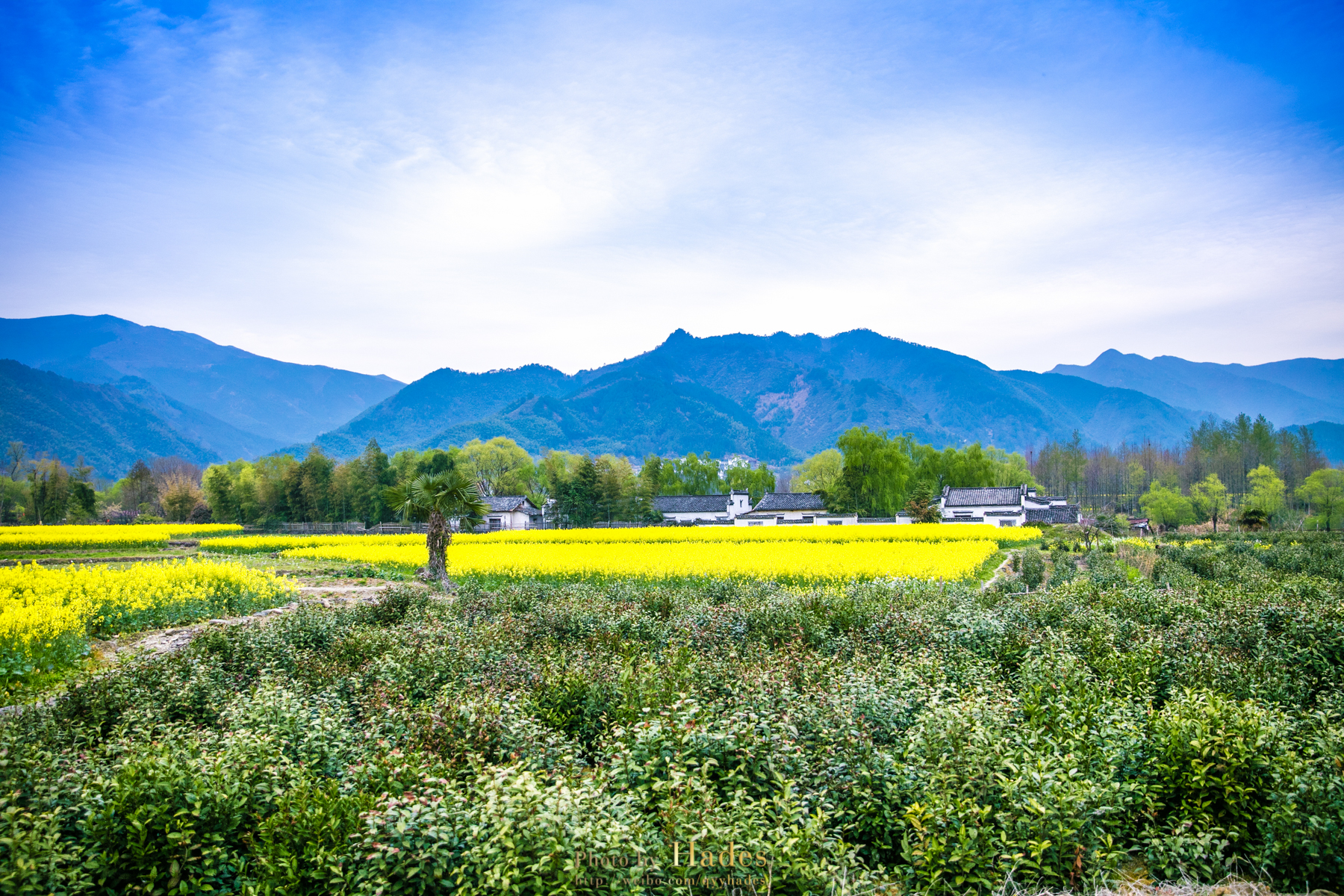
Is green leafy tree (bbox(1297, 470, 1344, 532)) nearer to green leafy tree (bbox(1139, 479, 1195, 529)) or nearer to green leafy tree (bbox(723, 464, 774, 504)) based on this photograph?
green leafy tree (bbox(1139, 479, 1195, 529))

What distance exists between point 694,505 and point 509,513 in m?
25.0

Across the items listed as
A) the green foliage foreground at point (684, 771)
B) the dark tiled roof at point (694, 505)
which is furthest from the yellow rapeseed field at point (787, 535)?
the green foliage foreground at point (684, 771)

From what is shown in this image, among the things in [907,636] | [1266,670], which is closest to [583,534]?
[907,636]

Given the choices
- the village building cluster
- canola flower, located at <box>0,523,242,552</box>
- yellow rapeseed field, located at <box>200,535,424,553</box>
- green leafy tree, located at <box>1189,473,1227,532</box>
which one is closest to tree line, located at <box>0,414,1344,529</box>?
green leafy tree, located at <box>1189,473,1227,532</box>

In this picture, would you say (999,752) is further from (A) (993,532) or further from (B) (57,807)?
(A) (993,532)

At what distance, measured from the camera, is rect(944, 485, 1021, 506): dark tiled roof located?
69.3 m

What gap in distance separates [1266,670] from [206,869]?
1145cm

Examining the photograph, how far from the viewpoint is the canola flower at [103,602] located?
11281 mm

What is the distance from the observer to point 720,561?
2283 cm

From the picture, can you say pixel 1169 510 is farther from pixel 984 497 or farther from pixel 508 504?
pixel 508 504

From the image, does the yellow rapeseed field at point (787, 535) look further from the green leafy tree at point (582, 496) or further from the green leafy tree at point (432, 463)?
the green leafy tree at point (432, 463)

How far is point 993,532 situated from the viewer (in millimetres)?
50156

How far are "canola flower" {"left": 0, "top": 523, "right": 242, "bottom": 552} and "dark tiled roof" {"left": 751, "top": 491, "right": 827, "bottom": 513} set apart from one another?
58740mm

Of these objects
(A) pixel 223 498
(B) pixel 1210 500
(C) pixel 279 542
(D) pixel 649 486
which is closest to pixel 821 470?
(D) pixel 649 486
